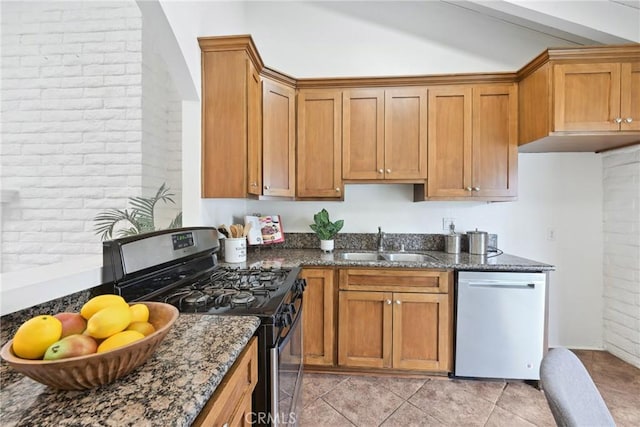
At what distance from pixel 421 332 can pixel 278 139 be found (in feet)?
6.27

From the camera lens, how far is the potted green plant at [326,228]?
2531 millimetres

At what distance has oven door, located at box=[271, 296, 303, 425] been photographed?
3.53ft

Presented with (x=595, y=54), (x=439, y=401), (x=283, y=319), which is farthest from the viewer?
(x=595, y=54)

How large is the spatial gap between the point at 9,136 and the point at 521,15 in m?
4.03

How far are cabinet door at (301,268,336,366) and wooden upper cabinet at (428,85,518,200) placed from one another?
45.3 inches

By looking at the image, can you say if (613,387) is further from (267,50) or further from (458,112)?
(267,50)

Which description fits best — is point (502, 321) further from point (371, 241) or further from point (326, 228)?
point (326, 228)

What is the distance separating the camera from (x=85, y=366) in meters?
0.56

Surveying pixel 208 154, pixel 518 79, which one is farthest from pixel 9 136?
pixel 518 79

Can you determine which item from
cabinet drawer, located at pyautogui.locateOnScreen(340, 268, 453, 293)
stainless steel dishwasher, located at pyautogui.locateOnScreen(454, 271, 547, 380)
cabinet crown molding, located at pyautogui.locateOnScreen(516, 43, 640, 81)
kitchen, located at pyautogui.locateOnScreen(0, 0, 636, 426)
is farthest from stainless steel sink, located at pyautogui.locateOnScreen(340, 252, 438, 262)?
cabinet crown molding, located at pyautogui.locateOnScreen(516, 43, 640, 81)

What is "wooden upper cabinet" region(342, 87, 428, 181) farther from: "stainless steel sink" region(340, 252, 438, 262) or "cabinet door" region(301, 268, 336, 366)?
"cabinet door" region(301, 268, 336, 366)

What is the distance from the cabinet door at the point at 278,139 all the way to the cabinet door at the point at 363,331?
1040mm

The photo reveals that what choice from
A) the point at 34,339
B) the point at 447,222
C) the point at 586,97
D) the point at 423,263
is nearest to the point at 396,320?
the point at 423,263

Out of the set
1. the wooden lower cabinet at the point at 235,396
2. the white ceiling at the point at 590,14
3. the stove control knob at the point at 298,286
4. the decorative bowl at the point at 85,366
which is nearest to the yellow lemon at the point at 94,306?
the decorative bowl at the point at 85,366
